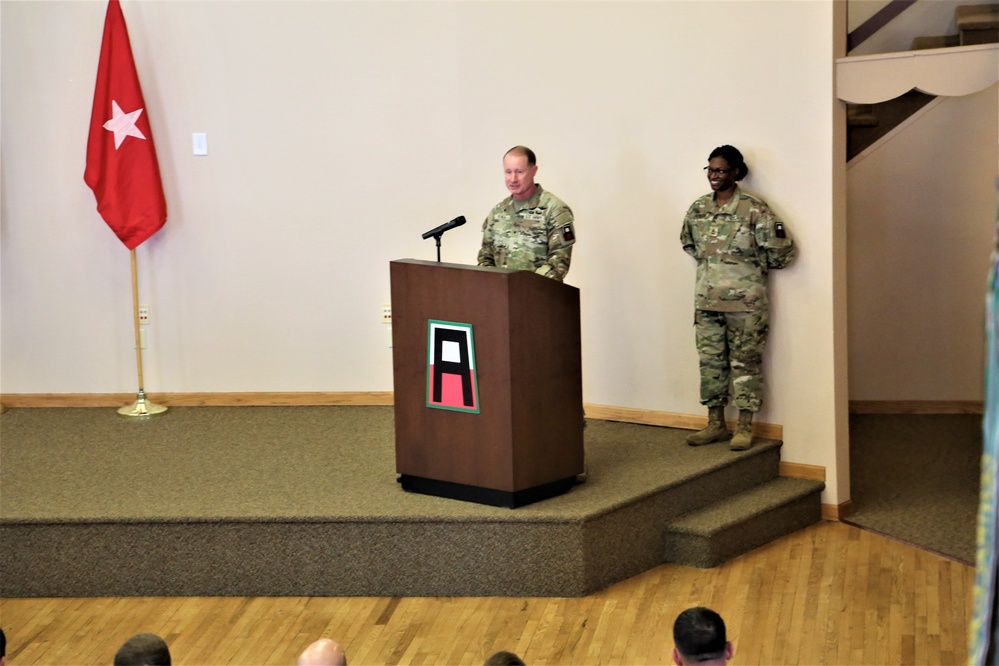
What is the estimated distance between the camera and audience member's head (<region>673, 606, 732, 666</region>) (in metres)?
2.44

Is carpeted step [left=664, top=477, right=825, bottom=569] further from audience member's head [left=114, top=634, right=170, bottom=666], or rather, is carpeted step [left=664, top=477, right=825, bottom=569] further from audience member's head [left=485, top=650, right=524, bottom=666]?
audience member's head [left=114, top=634, right=170, bottom=666]

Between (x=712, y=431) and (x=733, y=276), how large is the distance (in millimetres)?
743

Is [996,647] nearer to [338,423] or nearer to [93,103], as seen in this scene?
[338,423]

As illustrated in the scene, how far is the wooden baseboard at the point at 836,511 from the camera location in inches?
203

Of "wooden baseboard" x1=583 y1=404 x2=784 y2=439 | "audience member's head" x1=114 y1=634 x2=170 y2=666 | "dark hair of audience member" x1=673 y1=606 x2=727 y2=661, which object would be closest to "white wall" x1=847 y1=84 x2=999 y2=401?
"wooden baseboard" x1=583 y1=404 x2=784 y2=439

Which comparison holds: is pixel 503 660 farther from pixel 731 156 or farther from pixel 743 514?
pixel 731 156

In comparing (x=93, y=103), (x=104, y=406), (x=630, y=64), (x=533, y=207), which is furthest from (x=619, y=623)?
(x=93, y=103)

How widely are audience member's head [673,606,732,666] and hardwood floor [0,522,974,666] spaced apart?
141 cm

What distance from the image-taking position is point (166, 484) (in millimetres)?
4766

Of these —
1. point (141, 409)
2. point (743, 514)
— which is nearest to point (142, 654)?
point (743, 514)

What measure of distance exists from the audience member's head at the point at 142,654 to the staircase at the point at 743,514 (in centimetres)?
267

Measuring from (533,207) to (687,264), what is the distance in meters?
0.97

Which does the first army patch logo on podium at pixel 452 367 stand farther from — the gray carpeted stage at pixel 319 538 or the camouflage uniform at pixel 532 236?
the camouflage uniform at pixel 532 236

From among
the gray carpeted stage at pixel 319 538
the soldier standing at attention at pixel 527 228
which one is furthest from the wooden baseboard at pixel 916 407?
the soldier standing at attention at pixel 527 228
